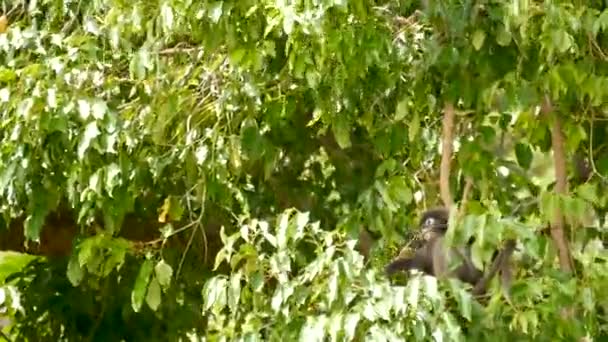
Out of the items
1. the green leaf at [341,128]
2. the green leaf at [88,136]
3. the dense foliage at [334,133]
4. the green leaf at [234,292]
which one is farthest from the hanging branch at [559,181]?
the green leaf at [88,136]

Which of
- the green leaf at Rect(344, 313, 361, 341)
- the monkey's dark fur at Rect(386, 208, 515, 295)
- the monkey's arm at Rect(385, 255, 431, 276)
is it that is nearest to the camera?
the green leaf at Rect(344, 313, 361, 341)

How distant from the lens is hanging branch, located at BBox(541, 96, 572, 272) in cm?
238

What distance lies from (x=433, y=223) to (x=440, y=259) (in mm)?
86

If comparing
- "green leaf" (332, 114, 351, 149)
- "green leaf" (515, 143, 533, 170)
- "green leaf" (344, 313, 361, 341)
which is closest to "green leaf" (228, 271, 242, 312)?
"green leaf" (344, 313, 361, 341)

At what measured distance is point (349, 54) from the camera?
2244 mm

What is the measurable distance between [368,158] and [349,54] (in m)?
1.26

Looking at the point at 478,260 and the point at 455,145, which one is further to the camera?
the point at 455,145

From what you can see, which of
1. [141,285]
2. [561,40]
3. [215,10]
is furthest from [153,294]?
[561,40]

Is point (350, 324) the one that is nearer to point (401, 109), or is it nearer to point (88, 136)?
point (401, 109)

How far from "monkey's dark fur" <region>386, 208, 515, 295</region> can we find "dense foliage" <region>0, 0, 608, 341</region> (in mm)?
58

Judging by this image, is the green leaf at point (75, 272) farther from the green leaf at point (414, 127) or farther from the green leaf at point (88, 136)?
the green leaf at point (414, 127)

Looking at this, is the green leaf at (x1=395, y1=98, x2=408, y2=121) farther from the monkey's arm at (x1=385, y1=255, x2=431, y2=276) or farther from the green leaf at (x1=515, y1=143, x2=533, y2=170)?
the monkey's arm at (x1=385, y1=255, x2=431, y2=276)

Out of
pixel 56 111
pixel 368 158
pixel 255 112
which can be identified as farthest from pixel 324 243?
pixel 368 158

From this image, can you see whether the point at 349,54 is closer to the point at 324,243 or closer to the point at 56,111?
the point at 324,243
